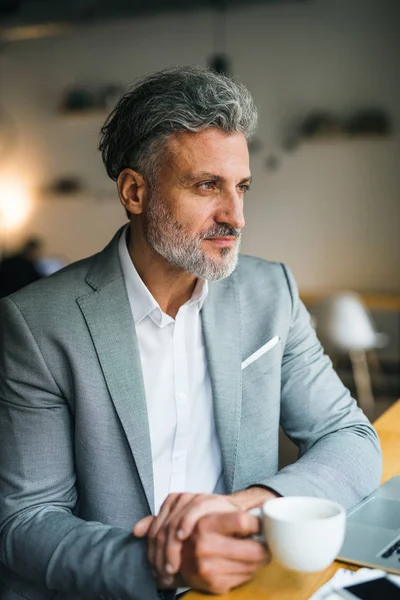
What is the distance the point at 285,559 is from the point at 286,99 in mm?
6179

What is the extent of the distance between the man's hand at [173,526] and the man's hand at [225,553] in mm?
24

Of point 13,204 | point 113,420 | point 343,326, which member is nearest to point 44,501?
point 113,420

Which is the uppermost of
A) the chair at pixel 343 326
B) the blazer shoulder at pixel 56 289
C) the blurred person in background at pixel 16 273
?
the blazer shoulder at pixel 56 289

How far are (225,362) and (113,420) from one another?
281 mm

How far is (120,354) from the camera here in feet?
4.56

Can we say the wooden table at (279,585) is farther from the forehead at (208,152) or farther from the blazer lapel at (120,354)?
the forehead at (208,152)

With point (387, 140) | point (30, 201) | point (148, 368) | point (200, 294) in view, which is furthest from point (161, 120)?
point (30, 201)

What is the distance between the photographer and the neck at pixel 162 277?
5.09 ft

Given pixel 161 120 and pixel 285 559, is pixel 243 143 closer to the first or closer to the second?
pixel 161 120

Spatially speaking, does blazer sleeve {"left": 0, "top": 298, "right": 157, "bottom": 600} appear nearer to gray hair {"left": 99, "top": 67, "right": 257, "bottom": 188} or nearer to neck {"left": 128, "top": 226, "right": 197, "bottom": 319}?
neck {"left": 128, "top": 226, "right": 197, "bottom": 319}

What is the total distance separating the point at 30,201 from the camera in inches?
308

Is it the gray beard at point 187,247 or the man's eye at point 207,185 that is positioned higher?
the man's eye at point 207,185

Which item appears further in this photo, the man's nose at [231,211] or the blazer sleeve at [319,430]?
the man's nose at [231,211]

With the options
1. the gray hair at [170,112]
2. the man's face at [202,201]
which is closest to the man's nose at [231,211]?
the man's face at [202,201]
